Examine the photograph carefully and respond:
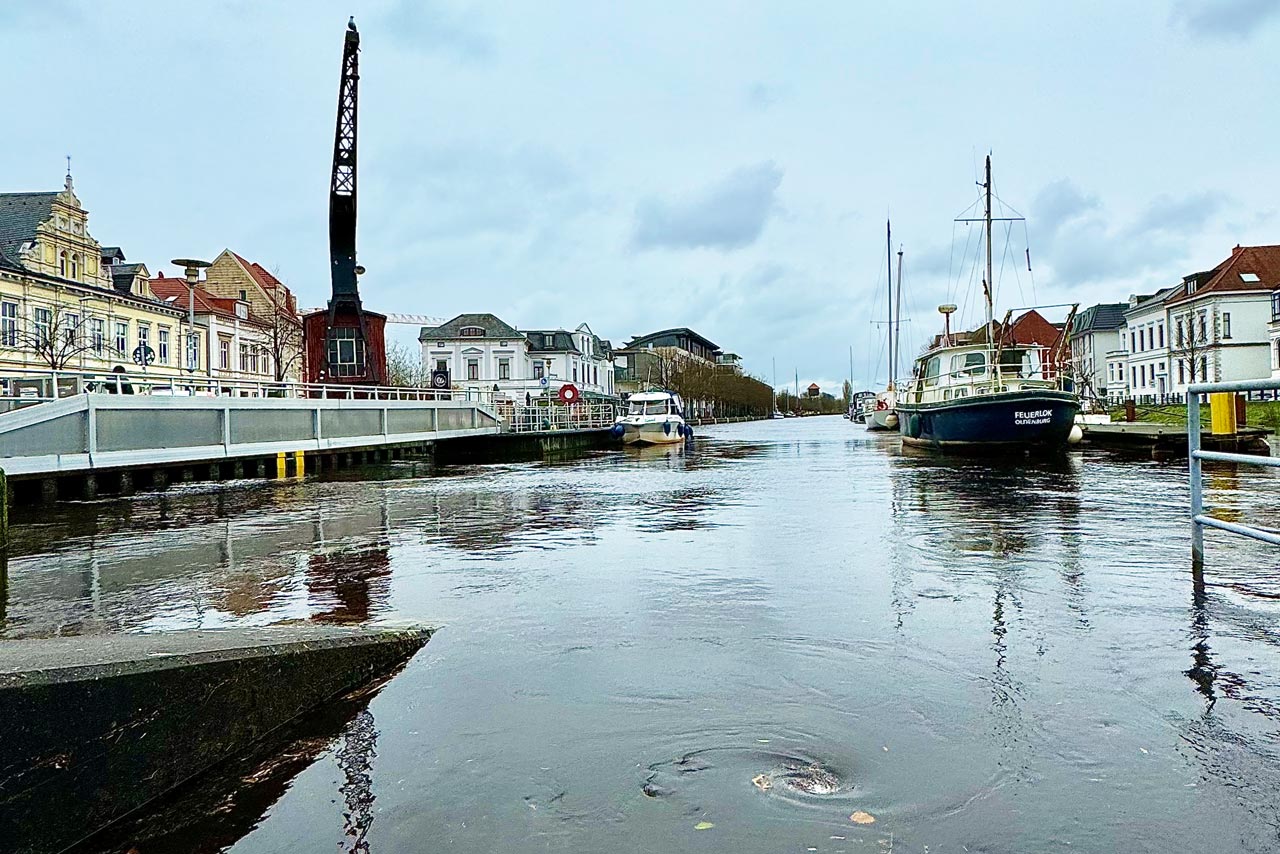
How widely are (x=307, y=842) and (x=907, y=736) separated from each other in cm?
200

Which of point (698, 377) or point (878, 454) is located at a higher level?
point (698, 377)

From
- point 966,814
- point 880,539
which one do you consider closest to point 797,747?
point 966,814

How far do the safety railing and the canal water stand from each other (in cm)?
38

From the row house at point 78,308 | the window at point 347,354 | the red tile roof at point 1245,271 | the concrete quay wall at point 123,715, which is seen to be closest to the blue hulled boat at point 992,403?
the window at point 347,354

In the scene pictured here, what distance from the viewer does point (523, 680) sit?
4.31m

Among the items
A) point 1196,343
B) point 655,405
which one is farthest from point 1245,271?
point 655,405

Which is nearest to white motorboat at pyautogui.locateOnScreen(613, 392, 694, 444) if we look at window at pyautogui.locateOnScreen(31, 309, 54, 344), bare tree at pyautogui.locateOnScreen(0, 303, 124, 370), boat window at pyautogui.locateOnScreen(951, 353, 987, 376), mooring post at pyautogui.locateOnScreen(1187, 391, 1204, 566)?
boat window at pyautogui.locateOnScreen(951, 353, 987, 376)

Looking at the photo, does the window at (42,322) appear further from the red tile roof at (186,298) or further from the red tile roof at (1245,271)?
the red tile roof at (1245,271)

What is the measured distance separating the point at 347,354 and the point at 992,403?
80.5ft

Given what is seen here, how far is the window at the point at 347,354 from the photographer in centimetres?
3828

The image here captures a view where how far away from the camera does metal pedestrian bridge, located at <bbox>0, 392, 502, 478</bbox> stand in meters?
15.1

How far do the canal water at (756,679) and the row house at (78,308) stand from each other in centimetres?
3091

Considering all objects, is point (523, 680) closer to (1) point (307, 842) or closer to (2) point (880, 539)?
(1) point (307, 842)

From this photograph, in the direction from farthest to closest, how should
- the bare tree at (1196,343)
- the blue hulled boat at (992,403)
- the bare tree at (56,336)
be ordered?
the bare tree at (1196,343), the bare tree at (56,336), the blue hulled boat at (992,403)
